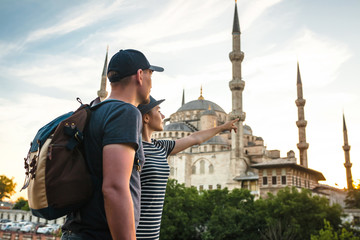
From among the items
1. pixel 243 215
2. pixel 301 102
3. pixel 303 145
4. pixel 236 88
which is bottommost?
pixel 243 215

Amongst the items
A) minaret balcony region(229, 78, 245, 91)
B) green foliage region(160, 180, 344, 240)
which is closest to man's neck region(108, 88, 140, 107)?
green foliage region(160, 180, 344, 240)

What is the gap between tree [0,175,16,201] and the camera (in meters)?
53.8

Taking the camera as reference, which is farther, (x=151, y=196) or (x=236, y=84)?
(x=236, y=84)

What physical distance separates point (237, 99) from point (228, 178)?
8746 mm

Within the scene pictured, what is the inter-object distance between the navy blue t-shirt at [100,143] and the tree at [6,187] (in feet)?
196

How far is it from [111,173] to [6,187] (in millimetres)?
60043

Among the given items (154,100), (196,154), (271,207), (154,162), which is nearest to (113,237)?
(154,162)

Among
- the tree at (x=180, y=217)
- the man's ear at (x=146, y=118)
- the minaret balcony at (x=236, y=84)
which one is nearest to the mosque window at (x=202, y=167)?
the minaret balcony at (x=236, y=84)

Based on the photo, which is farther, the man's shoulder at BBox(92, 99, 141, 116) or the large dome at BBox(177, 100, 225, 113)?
the large dome at BBox(177, 100, 225, 113)

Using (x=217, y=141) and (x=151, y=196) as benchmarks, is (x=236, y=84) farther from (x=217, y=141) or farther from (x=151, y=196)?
(x=151, y=196)

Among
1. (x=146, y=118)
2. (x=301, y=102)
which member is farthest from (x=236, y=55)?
(x=146, y=118)

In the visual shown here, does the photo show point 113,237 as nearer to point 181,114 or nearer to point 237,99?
point 237,99

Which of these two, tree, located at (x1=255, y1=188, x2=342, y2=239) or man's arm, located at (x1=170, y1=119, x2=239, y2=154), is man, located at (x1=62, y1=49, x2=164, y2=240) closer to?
man's arm, located at (x1=170, y1=119, x2=239, y2=154)

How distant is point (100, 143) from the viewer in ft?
5.27
